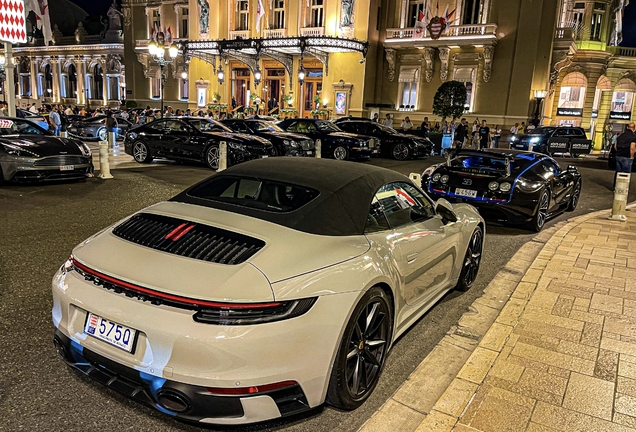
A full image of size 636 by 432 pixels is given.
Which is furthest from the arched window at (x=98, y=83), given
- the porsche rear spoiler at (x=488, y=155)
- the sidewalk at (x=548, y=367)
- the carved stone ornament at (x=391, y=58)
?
the sidewalk at (x=548, y=367)

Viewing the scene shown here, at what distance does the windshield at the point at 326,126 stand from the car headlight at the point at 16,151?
11.3 m

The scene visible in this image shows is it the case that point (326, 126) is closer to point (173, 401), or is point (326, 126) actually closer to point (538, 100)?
point (538, 100)

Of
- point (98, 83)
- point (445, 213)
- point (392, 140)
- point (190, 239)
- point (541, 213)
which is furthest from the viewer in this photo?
point (98, 83)

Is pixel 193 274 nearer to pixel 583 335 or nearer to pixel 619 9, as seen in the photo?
pixel 583 335

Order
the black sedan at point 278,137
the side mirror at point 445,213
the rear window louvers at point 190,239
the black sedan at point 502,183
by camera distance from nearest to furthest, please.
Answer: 1. the rear window louvers at point 190,239
2. the side mirror at point 445,213
3. the black sedan at point 502,183
4. the black sedan at point 278,137

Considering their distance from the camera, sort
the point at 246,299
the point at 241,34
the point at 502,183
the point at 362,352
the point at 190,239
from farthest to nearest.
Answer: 1. the point at 241,34
2. the point at 502,183
3. the point at 362,352
4. the point at 190,239
5. the point at 246,299

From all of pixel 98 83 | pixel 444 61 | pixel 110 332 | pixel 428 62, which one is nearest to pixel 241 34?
pixel 428 62

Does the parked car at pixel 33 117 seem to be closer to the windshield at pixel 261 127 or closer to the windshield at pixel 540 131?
the windshield at pixel 261 127

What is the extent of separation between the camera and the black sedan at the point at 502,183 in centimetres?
820

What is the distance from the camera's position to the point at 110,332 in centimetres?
257

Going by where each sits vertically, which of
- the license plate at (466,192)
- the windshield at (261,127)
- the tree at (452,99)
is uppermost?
the tree at (452,99)

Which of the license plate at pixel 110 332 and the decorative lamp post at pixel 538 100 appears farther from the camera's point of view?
the decorative lamp post at pixel 538 100

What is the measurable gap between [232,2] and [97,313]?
132 ft

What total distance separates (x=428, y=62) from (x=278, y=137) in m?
20.4
